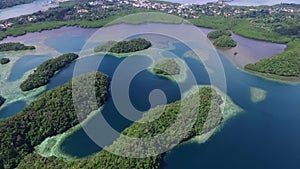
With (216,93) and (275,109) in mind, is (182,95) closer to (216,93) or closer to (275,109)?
(216,93)

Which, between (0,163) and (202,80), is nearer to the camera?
(0,163)

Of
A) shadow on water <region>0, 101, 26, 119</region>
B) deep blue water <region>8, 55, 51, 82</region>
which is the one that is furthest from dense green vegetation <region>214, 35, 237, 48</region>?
shadow on water <region>0, 101, 26, 119</region>

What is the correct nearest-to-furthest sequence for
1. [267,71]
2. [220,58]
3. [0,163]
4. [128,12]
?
[0,163], [267,71], [220,58], [128,12]

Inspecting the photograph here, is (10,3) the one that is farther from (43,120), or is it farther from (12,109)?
(43,120)

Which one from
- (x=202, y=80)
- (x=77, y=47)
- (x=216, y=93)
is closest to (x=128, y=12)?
(x=77, y=47)

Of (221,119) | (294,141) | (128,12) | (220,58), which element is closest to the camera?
(294,141)

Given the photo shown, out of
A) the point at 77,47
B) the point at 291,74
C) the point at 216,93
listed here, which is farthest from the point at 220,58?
the point at 77,47

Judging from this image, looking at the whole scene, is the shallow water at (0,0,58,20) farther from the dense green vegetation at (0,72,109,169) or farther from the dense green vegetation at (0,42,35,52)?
the dense green vegetation at (0,72,109,169)
